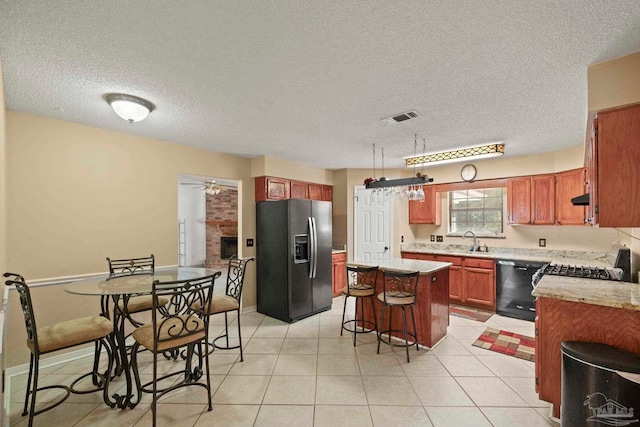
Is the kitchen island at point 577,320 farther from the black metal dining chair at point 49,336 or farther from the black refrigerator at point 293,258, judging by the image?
the black metal dining chair at point 49,336

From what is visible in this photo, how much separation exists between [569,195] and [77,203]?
6383mm

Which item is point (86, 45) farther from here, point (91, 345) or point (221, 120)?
point (91, 345)

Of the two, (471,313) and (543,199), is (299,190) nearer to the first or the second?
(471,313)

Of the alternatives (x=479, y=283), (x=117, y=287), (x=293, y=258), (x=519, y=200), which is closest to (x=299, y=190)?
(x=293, y=258)

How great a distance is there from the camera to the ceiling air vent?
9.06 ft

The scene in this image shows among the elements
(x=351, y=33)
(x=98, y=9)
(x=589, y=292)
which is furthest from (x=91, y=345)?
(x=589, y=292)

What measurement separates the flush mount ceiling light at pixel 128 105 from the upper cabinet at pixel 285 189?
219 cm

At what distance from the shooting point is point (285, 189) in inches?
193

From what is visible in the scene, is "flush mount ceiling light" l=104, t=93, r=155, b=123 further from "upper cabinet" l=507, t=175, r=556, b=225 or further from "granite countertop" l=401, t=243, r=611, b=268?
"upper cabinet" l=507, t=175, r=556, b=225

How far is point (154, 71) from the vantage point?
1996 millimetres

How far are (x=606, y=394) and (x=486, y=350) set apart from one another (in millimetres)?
1697

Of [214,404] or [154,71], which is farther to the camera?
[214,404]

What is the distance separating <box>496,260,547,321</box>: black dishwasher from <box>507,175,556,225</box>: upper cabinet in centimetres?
79

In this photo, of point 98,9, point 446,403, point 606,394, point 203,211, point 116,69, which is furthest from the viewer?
point 203,211
